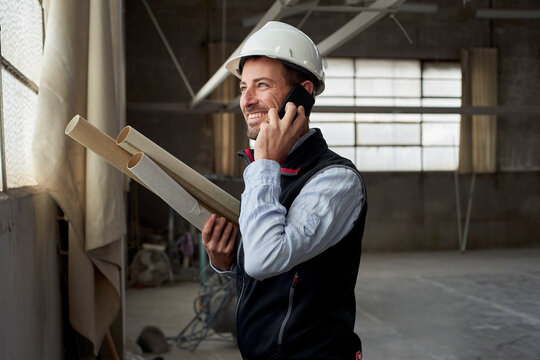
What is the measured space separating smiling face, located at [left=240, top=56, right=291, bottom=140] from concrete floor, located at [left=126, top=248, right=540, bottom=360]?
4.52 m

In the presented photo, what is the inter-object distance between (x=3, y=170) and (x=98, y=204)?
640 mm

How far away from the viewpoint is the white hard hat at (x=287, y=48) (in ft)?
6.22

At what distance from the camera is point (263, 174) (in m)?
1.55

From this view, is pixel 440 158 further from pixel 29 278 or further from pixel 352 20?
pixel 29 278

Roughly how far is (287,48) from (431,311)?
21.7ft

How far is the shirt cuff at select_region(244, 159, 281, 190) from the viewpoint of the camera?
1546mm

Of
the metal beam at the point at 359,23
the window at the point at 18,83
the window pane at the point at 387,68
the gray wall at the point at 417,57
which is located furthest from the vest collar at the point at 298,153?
the window pane at the point at 387,68

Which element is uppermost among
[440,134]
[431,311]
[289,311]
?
[440,134]

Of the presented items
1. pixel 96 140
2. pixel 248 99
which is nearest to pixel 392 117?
pixel 248 99

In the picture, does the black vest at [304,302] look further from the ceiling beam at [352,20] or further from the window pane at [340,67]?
the window pane at [340,67]

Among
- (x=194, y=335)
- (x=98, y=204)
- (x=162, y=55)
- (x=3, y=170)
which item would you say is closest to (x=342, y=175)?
(x=3, y=170)

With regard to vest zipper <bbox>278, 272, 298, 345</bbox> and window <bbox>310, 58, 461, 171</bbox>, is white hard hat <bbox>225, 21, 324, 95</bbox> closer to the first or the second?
vest zipper <bbox>278, 272, 298, 345</bbox>

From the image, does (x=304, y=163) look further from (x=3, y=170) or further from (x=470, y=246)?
(x=470, y=246)

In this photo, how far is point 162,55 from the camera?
13086 millimetres
